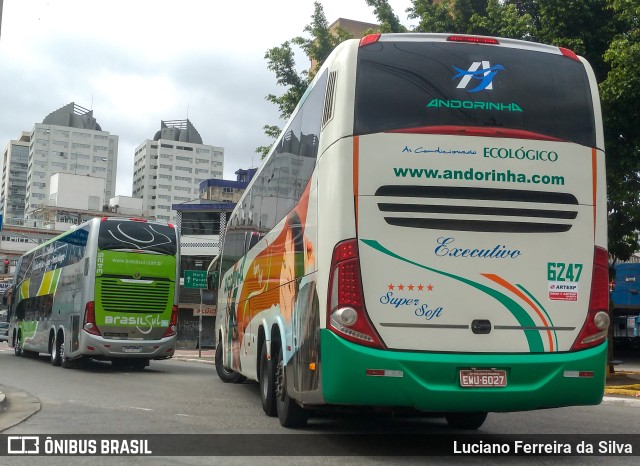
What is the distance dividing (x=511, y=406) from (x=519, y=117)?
274 centimetres

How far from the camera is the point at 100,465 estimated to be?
725 centimetres

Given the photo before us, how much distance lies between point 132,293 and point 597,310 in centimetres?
1529

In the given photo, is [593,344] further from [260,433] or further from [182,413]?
[182,413]

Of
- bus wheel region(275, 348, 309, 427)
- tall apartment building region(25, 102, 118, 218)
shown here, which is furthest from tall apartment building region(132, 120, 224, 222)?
bus wheel region(275, 348, 309, 427)

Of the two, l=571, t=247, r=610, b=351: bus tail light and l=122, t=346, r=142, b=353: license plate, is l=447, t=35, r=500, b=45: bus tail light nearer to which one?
l=571, t=247, r=610, b=351: bus tail light

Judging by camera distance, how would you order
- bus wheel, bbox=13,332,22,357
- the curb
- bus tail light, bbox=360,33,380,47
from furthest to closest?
bus wheel, bbox=13,332,22,357 → the curb → bus tail light, bbox=360,33,380,47

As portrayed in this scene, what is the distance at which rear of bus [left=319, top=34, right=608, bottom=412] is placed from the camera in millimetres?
7613

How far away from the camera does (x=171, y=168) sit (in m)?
160

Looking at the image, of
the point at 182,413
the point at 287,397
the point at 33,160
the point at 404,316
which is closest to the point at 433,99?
the point at 404,316

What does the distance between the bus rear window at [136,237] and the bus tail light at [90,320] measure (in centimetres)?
149

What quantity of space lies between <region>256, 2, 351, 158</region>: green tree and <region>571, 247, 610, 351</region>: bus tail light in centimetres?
1718

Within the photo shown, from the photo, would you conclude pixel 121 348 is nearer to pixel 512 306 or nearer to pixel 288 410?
pixel 288 410

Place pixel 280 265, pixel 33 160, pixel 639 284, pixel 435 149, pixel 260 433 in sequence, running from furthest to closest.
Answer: pixel 33 160 < pixel 639 284 < pixel 280 265 < pixel 260 433 < pixel 435 149

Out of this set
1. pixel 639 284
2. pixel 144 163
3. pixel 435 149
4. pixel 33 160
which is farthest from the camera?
pixel 144 163
